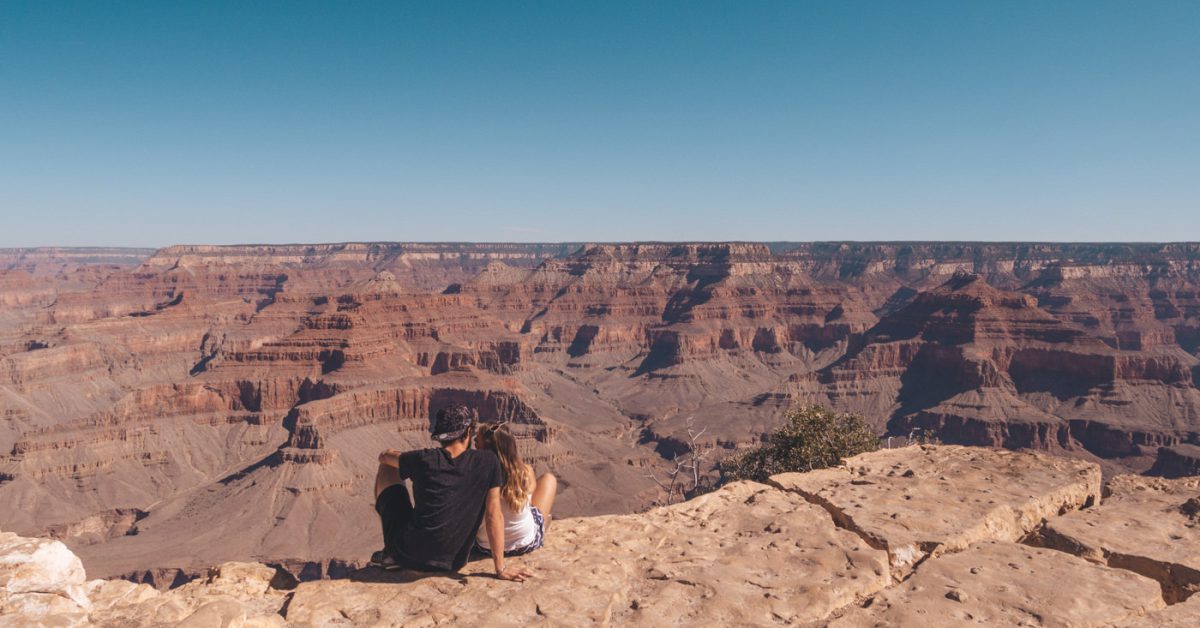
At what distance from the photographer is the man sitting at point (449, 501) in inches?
371

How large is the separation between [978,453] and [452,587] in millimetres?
13957

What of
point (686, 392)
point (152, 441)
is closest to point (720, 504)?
point (152, 441)

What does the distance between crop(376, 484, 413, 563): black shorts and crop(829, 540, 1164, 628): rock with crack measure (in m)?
6.08

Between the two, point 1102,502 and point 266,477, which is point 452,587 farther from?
point 266,477

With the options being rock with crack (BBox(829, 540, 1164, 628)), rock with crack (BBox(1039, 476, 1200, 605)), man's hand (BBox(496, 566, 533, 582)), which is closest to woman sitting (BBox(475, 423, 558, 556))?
man's hand (BBox(496, 566, 533, 582))

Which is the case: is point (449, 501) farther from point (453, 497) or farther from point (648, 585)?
point (648, 585)

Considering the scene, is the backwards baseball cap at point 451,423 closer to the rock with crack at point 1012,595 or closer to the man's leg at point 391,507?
the man's leg at point 391,507

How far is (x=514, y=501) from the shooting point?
9859 mm

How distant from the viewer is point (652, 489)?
→ 309 ft

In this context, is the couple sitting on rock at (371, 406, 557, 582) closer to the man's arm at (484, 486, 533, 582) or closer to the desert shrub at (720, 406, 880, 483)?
the man's arm at (484, 486, 533, 582)

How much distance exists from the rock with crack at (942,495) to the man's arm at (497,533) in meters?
5.70

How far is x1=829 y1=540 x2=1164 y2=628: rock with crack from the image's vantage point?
8.11 m

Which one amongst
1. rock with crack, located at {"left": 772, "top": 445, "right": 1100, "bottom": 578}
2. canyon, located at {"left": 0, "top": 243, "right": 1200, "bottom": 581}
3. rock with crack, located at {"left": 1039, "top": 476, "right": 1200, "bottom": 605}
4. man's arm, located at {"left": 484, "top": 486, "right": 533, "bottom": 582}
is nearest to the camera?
man's arm, located at {"left": 484, "top": 486, "right": 533, "bottom": 582}

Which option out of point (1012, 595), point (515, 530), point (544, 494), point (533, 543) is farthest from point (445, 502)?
point (1012, 595)
